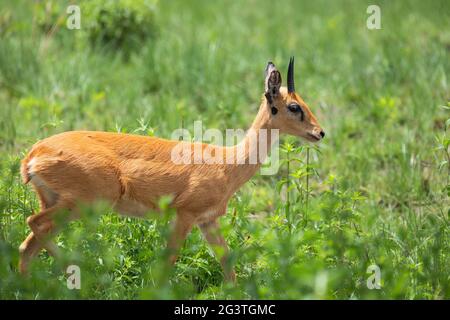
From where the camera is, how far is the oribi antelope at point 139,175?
16.7ft

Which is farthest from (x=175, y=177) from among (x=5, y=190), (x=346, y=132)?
(x=346, y=132)

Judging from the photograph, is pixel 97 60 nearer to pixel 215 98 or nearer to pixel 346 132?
pixel 215 98

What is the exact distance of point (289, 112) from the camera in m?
5.50

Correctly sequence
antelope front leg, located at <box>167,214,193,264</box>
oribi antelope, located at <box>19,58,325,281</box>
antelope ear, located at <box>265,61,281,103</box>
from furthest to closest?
→ antelope ear, located at <box>265,61,281,103</box> → antelope front leg, located at <box>167,214,193,264</box> → oribi antelope, located at <box>19,58,325,281</box>

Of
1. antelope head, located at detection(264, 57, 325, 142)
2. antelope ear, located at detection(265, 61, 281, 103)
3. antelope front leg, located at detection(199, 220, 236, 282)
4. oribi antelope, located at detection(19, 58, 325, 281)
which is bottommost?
antelope front leg, located at detection(199, 220, 236, 282)

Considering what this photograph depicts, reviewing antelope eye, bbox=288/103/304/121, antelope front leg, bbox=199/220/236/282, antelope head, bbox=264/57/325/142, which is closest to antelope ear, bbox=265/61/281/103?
antelope head, bbox=264/57/325/142

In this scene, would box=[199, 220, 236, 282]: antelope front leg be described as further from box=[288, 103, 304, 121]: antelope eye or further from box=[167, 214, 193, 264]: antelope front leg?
box=[288, 103, 304, 121]: antelope eye

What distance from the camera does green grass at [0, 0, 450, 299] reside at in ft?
15.9

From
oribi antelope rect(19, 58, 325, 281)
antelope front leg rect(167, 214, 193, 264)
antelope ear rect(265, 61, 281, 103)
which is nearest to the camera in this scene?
oribi antelope rect(19, 58, 325, 281)

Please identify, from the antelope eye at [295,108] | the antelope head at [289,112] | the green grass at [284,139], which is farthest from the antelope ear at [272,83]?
the green grass at [284,139]

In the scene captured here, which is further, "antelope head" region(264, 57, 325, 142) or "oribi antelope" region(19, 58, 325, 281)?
"antelope head" region(264, 57, 325, 142)

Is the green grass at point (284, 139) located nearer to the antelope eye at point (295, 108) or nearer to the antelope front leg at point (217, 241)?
the antelope front leg at point (217, 241)

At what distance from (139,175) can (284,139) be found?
2.38 metres

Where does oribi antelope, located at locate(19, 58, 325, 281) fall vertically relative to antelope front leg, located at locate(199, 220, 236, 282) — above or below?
above
